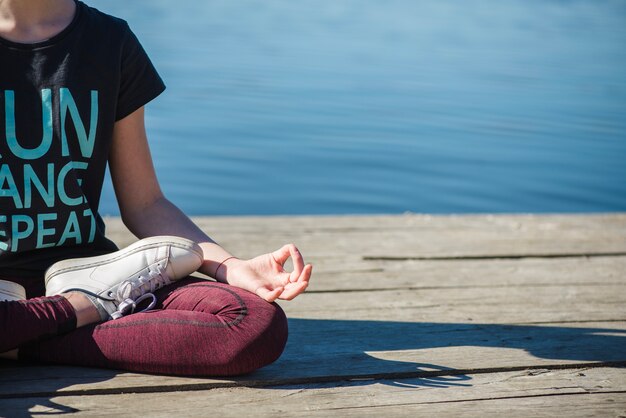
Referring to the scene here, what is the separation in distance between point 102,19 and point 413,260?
152 cm

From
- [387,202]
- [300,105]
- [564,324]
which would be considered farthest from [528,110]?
[564,324]

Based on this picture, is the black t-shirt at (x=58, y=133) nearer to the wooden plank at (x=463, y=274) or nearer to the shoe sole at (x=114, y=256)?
the shoe sole at (x=114, y=256)

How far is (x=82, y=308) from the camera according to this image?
2.16 metres

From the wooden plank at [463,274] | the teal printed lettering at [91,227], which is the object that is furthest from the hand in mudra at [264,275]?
the wooden plank at [463,274]

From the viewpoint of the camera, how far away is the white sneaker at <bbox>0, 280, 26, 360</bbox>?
2.13 metres

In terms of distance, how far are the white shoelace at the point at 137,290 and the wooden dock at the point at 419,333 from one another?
156 millimetres

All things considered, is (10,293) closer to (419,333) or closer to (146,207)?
(146,207)

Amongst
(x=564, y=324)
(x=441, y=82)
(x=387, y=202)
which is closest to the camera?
(x=564, y=324)

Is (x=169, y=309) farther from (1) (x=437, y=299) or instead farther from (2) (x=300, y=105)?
(2) (x=300, y=105)

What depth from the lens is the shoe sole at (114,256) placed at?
2.20 m

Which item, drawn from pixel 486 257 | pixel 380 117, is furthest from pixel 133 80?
pixel 380 117

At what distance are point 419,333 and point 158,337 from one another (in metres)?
0.78

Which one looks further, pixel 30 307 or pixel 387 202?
pixel 387 202

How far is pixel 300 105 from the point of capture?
28.0 feet
